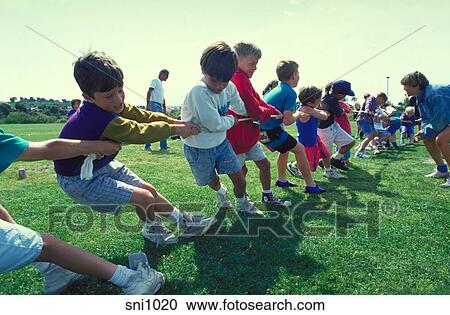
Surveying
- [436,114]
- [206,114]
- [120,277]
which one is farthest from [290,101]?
[120,277]

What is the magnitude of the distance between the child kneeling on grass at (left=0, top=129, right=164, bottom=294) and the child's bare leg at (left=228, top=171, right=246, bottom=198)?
1.54 meters

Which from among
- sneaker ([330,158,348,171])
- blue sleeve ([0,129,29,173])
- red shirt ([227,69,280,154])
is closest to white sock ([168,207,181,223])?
red shirt ([227,69,280,154])

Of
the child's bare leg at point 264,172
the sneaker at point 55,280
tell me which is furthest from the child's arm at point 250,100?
the sneaker at point 55,280

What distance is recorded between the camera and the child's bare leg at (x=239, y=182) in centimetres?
425

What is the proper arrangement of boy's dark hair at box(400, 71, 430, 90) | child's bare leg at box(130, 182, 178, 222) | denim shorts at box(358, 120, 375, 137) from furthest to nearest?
Result: denim shorts at box(358, 120, 375, 137) < boy's dark hair at box(400, 71, 430, 90) < child's bare leg at box(130, 182, 178, 222)

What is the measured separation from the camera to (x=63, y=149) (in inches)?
103

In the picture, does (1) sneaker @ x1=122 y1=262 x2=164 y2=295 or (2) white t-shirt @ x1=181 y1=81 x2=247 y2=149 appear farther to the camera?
(2) white t-shirt @ x1=181 y1=81 x2=247 y2=149

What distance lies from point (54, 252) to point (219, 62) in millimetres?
2206

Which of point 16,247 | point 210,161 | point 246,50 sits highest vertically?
point 246,50

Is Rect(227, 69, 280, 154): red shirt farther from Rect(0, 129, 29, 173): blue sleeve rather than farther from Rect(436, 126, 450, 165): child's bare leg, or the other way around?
Rect(436, 126, 450, 165): child's bare leg

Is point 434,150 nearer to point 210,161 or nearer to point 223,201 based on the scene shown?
point 223,201

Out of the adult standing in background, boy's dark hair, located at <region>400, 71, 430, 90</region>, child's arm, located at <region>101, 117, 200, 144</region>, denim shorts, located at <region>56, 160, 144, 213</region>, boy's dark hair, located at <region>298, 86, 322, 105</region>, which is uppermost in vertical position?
the adult standing in background

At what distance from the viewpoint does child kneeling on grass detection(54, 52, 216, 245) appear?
9.79ft

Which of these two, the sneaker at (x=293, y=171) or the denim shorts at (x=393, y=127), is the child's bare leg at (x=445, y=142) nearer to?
the sneaker at (x=293, y=171)
